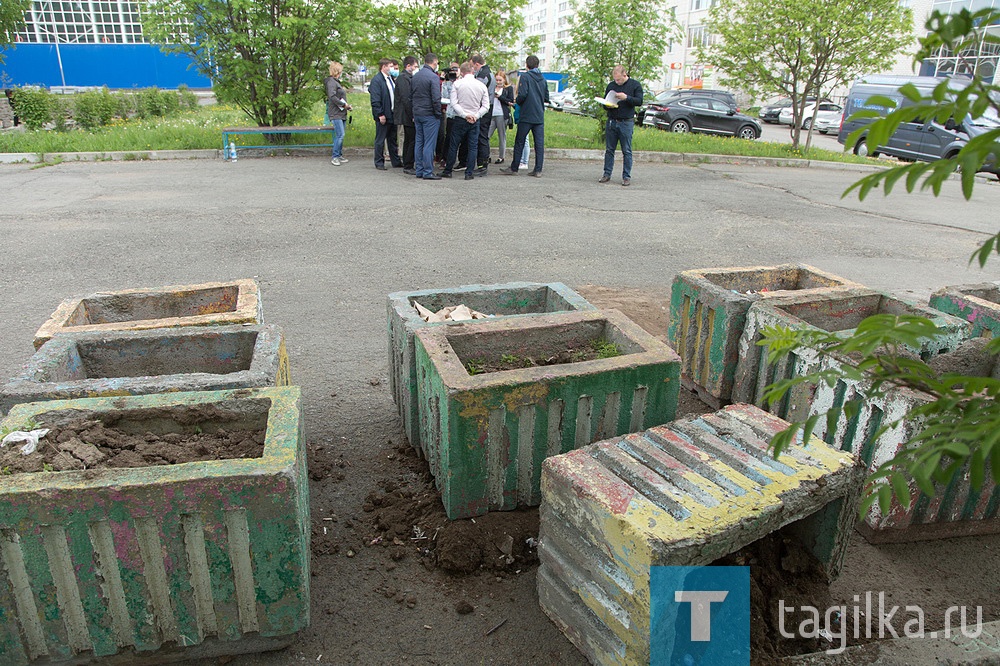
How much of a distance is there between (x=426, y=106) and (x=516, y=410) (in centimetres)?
903

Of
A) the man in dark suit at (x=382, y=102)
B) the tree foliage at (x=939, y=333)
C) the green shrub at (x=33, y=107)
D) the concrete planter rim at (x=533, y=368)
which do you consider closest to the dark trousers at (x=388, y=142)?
the man in dark suit at (x=382, y=102)

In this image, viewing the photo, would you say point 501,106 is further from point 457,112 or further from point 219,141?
point 219,141

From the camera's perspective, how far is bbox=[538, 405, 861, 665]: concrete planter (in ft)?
7.05

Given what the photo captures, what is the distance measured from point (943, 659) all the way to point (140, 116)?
25.0m

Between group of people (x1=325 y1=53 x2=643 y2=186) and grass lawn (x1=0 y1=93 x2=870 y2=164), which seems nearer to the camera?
group of people (x1=325 y1=53 x2=643 y2=186)

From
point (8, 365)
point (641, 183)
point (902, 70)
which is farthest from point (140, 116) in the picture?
point (902, 70)

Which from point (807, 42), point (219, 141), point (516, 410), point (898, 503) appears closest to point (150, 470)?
point (516, 410)

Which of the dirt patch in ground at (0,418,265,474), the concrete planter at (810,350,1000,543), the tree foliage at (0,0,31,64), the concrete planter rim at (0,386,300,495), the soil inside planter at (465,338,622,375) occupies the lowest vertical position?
the concrete planter at (810,350,1000,543)

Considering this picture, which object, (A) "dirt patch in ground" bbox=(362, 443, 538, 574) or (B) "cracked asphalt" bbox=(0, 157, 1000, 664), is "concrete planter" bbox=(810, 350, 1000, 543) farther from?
(A) "dirt patch in ground" bbox=(362, 443, 538, 574)

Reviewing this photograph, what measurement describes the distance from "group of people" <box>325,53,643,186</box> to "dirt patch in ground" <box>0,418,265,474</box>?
9.30 metres

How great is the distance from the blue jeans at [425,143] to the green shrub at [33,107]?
37.1 feet

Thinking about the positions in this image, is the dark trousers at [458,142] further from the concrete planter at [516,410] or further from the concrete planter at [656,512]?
the concrete planter at [656,512]
